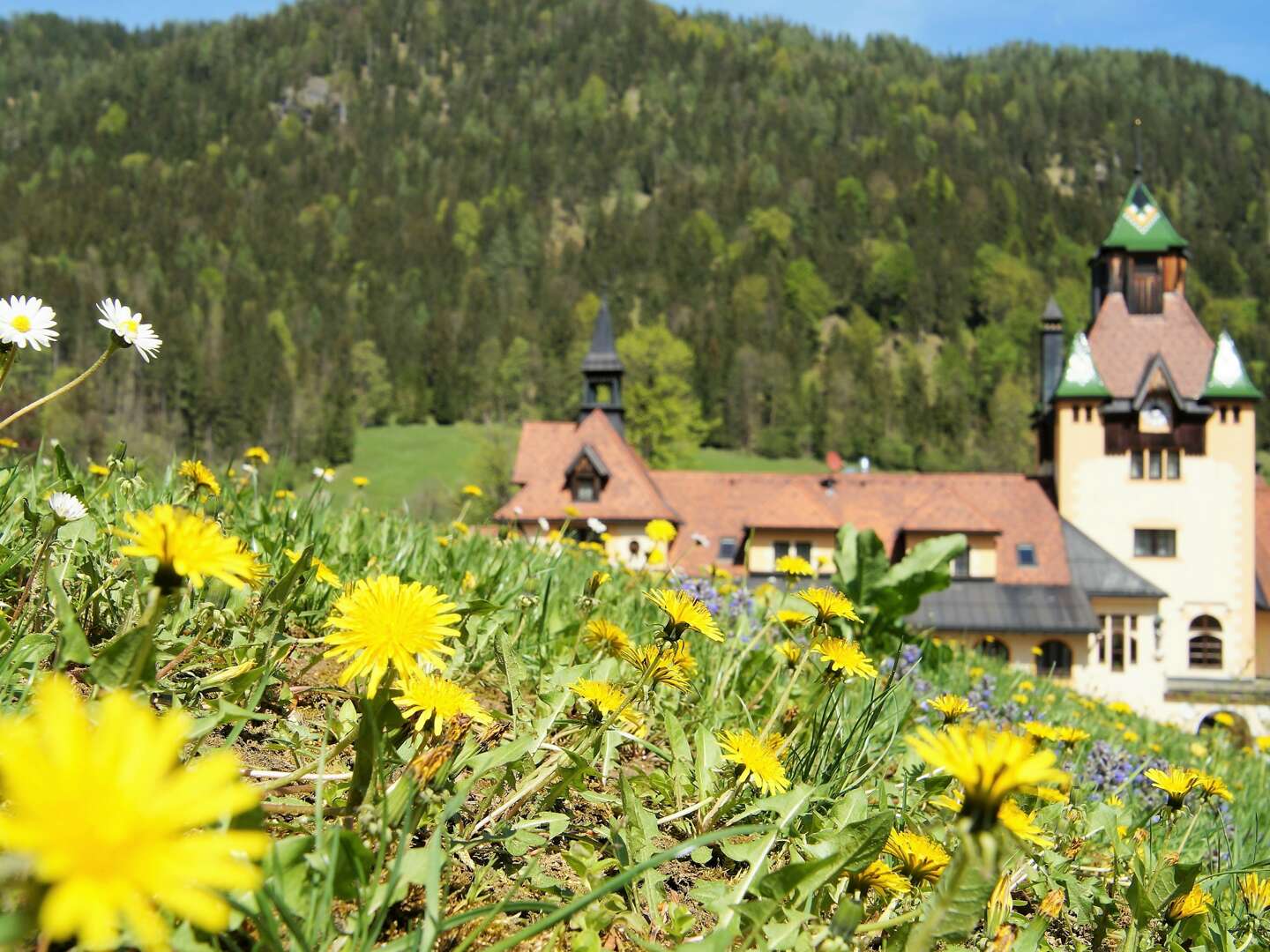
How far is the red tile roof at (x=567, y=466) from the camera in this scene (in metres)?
35.4

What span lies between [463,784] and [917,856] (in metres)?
0.73

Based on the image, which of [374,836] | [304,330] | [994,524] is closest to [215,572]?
[374,836]

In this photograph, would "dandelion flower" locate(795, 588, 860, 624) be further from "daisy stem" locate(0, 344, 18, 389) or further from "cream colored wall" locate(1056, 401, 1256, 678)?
"cream colored wall" locate(1056, 401, 1256, 678)

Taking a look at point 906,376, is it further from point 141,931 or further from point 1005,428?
point 141,931

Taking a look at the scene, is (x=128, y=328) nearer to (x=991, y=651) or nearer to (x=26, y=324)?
(x=26, y=324)

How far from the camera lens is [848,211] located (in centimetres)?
13362

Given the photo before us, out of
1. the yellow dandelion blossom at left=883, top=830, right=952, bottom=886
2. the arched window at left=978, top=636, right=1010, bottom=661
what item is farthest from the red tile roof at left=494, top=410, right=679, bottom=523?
the yellow dandelion blossom at left=883, top=830, right=952, bottom=886

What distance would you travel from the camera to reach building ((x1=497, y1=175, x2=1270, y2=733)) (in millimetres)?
32406

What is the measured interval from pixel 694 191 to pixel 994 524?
114 meters

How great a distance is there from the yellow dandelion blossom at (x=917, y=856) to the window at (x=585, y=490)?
3444cm

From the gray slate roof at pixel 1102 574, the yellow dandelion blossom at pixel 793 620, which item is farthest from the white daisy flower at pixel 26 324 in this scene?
the gray slate roof at pixel 1102 574

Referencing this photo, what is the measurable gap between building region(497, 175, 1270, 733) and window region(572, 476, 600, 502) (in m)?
0.05

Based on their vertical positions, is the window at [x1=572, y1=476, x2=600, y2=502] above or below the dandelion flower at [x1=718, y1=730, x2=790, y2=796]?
above

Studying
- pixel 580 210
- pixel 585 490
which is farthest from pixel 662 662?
pixel 580 210
